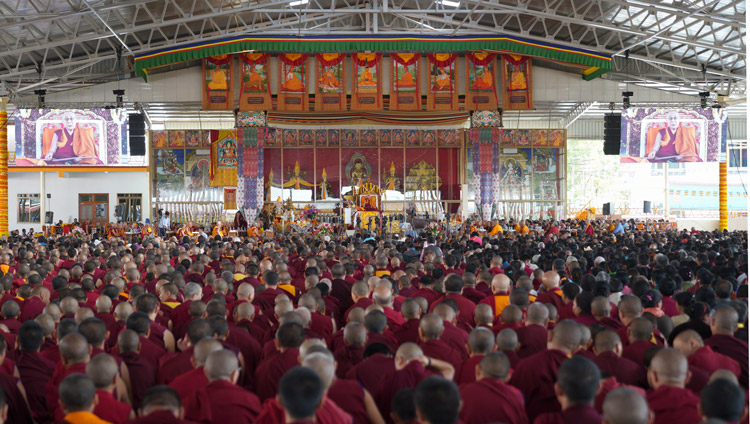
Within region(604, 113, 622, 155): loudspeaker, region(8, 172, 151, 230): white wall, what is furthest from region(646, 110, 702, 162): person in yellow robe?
region(8, 172, 151, 230): white wall

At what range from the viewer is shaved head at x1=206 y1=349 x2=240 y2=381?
380 centimetres

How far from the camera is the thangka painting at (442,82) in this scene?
26.0 meters

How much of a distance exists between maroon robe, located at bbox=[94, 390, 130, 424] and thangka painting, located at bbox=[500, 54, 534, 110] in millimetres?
23666

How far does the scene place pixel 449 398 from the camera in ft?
10.2

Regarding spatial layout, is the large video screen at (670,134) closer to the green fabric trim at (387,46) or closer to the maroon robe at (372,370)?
the green fabric trim at (387,46)

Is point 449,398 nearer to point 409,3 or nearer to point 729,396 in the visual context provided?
point 729,396

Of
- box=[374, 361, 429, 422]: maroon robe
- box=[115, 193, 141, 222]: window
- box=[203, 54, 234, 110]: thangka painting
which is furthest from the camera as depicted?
box=[115, 193, 141, 222]: window

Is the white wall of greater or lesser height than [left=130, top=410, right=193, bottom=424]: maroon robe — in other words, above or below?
above

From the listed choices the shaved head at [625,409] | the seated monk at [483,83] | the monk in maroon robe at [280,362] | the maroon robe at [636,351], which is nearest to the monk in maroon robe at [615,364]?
the maroon robe at [636,351]

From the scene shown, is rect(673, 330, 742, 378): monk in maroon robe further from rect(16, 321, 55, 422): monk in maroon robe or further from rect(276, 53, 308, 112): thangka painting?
rect(276, 53, 308, 112): thangka painting

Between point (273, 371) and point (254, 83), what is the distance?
2231 cm

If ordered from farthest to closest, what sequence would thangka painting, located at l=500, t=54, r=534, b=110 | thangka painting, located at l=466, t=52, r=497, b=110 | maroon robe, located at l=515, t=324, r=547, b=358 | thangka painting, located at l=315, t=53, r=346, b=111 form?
1. thangka painting, located at l=500, t=54, r=534, b=110
2. thangka painting, located at l=466, t=52, r=497, b=110
3. thangka painting, located at l=315, t=53, r=346, b=111
4. maroon robe, located at l=515, t=324, r=547, b=358

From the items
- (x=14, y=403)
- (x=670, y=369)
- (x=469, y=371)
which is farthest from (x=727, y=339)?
(x=14, y=403)

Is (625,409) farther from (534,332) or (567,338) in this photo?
(534,332)
